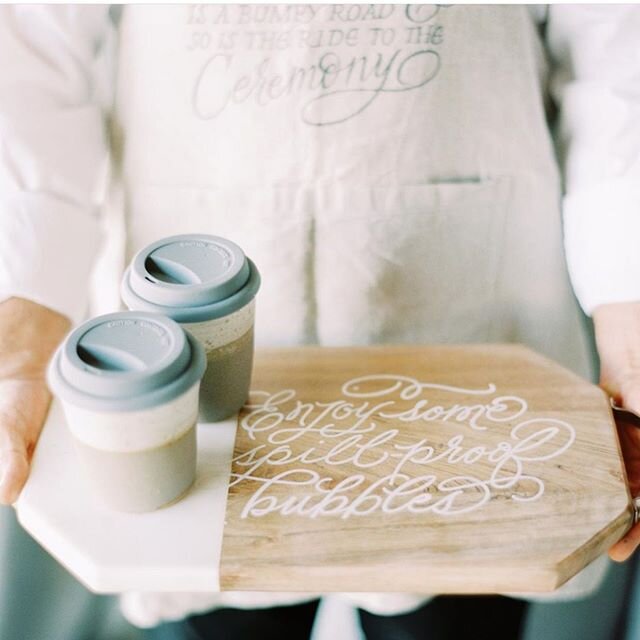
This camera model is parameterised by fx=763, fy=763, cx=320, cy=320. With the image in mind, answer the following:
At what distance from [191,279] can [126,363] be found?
0.08 m

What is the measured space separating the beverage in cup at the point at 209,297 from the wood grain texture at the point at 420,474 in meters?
0.04

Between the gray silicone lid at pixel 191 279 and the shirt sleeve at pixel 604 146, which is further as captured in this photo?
the shirt sleeve at pixel 604 146

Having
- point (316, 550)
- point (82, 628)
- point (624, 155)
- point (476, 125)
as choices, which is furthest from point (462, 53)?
point (82, 628)

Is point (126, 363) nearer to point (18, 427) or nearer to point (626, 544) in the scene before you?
point (18, 427)

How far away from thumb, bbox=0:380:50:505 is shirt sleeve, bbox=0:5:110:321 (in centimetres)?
8

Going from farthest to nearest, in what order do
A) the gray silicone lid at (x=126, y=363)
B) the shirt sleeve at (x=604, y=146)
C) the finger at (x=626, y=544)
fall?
the shirt sleeve at (x=604, y=146) < the finger at (x=626, y=544) < the gray silicone lid at (x=126, y=363)

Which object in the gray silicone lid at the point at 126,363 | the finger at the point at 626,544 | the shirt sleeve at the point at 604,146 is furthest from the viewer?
the shirt sleeve at the point at 604,146

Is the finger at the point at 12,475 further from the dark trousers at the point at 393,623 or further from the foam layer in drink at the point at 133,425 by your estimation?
the dark trousers at the point at 393,623

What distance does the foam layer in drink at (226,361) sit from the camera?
1.54 feet

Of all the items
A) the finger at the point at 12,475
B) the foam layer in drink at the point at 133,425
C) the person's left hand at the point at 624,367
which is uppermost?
the foam layer in drink at the point at 133,425

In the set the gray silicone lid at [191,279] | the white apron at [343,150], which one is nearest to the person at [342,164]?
the white apron at [343,150]

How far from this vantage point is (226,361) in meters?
0.49

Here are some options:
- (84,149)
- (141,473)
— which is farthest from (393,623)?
(84,149)

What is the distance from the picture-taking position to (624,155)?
617 mm
